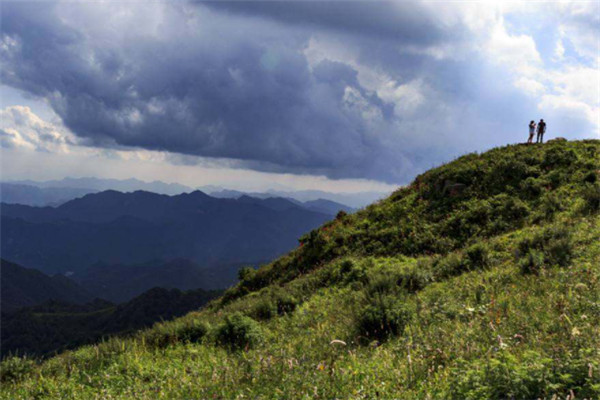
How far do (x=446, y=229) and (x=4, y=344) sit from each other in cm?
22634

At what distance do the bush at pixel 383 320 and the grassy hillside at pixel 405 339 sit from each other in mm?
27

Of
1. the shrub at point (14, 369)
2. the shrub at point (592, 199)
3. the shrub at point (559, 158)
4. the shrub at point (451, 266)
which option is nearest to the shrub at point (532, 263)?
the shrub at point (451, 266)

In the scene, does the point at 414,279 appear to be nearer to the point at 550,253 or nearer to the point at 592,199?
the point at 550,253

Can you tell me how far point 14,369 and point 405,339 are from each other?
27.7ft

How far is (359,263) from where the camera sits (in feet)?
55.6

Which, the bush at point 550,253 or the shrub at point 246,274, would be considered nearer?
the bush at point 550,253

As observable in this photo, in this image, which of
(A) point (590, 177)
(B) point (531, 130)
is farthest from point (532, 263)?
(B) point (531, 130)

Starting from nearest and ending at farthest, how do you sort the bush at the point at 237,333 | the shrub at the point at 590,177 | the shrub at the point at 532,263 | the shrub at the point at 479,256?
the bush at the point at 237,333
the shrub at the point at 532,263
the shrub at the point at 479,256
the shrub at the point at 590,177

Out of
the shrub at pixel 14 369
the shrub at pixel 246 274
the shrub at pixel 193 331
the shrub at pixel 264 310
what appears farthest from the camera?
the shrub at pixel 246 274

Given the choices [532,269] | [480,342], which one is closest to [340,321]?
[480,342]

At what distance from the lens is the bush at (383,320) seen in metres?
6.94

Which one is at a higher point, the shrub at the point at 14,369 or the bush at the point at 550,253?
the bush at the point at 550,253

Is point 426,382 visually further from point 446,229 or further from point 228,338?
point 446,229

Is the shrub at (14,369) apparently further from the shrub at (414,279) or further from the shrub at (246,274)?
the shrub at (246,274)
